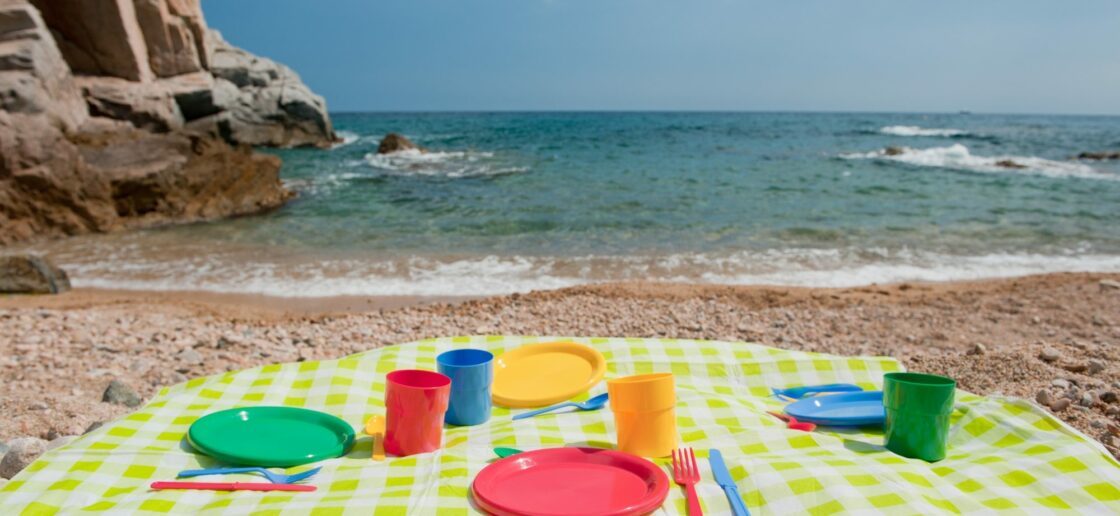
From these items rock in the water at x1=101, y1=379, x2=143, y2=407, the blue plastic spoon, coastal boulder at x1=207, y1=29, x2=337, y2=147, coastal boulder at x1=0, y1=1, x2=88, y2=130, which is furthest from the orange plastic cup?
coastal boulder at x1=207, y1=29, x2=337, y2=147

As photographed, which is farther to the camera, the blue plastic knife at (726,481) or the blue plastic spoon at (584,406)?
the blue plastic spoon at (584,406)

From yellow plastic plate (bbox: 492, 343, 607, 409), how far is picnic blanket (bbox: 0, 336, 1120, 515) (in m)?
0.08

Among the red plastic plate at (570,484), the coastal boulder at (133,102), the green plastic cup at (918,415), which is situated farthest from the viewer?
the coastal boulder at (133,102)

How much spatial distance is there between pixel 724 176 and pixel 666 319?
11996 mm

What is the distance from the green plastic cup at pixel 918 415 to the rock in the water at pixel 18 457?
275 centimetres

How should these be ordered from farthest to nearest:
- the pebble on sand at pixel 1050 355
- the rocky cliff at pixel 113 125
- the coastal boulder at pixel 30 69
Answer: the coastal boulder at pixel 30 69 → the rocky cliff at pixel 113 125 → the pebble on sand at pixel 1050 355

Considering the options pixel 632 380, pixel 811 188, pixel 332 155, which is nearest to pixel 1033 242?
pixel 811 188

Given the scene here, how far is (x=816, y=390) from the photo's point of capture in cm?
262

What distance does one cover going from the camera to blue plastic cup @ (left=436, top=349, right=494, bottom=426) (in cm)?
231

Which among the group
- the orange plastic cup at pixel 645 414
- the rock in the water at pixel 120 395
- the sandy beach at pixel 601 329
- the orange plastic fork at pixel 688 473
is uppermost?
the orange plastic cup at pixel 645 414

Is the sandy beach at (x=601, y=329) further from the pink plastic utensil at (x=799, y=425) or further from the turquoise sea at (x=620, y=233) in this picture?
the pink plastic utensil at (x=799, y=425)

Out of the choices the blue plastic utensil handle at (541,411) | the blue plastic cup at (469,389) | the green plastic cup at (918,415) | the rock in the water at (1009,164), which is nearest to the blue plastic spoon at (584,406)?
the blue plastic utensil handle at (541,411)

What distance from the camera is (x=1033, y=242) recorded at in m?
8.99

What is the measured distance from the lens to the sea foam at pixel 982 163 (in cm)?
1811
